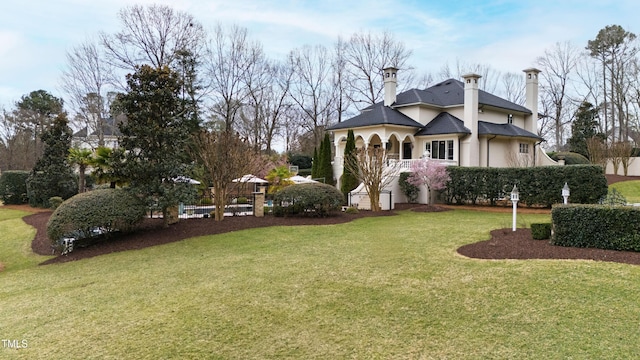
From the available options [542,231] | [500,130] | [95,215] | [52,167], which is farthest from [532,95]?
[52,167]

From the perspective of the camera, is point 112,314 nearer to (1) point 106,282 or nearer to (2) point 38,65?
(1) point 106,282

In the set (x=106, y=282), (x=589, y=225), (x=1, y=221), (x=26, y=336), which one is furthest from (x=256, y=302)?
(x=1, y=221)

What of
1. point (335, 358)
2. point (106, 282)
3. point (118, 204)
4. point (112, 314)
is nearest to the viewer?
point (335, 358)

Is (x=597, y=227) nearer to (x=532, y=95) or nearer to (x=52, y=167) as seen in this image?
(x=532, y=95)

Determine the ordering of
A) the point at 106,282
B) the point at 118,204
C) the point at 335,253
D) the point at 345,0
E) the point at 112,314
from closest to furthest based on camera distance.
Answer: the point at 112,314 < the point at 106,282 < the point at 335,253 < the point at 118,204 < the point at 345,0

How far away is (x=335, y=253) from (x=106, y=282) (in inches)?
204

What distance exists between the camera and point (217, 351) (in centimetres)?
464

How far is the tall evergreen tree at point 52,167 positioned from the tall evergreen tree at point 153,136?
1252 centimetres

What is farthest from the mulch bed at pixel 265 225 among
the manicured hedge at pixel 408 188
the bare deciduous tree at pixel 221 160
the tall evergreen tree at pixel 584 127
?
the tall evergreen tree at pixel 584 127

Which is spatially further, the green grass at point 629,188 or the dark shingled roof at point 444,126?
the dark shingled roof at point 444,126

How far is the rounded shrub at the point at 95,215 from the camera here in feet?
37.2

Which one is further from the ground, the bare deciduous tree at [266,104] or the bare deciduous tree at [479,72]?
the bare deciduous tree at [479,72]

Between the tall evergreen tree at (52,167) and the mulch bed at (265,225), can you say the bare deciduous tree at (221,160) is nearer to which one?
the mulch bed at (265,225)

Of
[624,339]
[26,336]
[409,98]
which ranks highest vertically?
[409,98]
